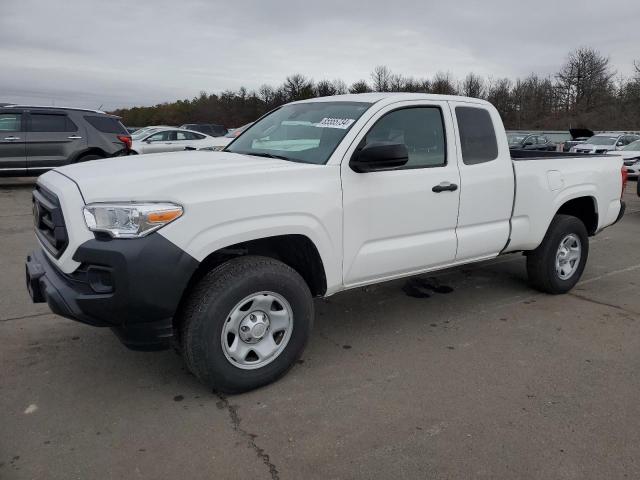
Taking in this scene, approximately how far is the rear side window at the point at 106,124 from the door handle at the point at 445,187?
35.3ft

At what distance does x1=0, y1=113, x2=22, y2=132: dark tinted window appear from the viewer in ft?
39.2

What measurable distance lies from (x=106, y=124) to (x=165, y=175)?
35.9ft

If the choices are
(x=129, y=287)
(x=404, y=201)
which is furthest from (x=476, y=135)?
(x=129, y=287)

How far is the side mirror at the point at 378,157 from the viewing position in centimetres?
350

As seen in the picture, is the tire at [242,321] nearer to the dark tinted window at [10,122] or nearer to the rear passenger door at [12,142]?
the rear passenger door at [12,142]

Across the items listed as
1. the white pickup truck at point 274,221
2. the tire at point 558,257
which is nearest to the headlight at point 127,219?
the white pickup truck at point 274,221

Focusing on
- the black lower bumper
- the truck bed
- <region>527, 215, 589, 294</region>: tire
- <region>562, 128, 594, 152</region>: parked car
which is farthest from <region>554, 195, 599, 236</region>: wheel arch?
<region>562, 128, 594, 152</region>: parked car

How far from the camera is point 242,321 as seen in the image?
329 centimetres

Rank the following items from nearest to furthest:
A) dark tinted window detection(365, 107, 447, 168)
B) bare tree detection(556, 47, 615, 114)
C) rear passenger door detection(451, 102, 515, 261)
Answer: dark tinted window detection(365, 107, 447, 168) < rear passenger door detection(451, 102, 515, 261) < bare tree detection(556, 47, 615, 114)

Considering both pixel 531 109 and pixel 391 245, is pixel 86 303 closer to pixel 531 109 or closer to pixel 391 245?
pixel 391 245

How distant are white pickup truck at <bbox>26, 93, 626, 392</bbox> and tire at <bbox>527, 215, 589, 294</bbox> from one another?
339 millimetres

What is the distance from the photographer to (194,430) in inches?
118

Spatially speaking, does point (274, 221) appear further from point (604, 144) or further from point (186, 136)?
point (604, 144)

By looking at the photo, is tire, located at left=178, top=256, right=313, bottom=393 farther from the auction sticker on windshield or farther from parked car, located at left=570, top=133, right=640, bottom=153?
parked car, located at left=570, top=133, right=640, bottom=153
